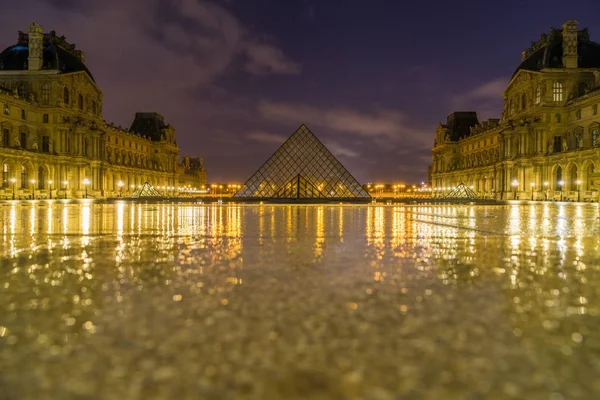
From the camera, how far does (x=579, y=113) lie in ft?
117

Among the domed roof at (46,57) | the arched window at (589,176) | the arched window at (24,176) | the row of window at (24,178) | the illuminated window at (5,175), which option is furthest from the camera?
the domed roof at (46,57)

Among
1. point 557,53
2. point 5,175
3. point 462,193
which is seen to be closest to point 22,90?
point 5,175

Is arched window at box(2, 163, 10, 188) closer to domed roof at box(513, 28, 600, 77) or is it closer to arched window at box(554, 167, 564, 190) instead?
arched window at box(554, 167, 564, 190)

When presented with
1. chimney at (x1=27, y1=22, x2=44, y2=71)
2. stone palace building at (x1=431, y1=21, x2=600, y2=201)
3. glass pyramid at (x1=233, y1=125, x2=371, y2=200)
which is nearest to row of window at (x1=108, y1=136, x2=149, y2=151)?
chimney at (x1=27, y1=22, x2=44, y2=71)

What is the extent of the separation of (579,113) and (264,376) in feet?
140

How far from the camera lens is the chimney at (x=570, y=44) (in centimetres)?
3794

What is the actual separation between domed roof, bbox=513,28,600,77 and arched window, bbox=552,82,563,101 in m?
1.86

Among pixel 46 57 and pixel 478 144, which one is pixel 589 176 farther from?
pixel 46 57

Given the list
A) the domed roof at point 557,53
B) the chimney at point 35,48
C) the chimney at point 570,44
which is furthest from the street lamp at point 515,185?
the chimney at point 35,48

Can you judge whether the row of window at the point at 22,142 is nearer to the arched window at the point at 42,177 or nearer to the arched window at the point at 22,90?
the arched window at the point at 42,177

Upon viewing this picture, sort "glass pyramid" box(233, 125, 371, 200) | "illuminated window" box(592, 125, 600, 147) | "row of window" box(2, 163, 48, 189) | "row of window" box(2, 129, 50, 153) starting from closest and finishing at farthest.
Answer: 1. "row of window" box(2, 163, 48, 189)
2. "illuminated window" box(592, 125, 600, 147)
3. "row of window" box(2, 129, 50, 153)
4. "glass pyramid" box(233, 125, 371, 200)

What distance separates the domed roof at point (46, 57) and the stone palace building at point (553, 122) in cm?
4392

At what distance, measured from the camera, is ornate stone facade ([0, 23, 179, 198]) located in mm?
33594

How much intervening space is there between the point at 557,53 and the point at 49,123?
48.3m
